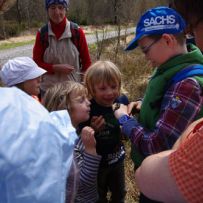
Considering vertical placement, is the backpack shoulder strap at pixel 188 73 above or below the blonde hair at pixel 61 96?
above

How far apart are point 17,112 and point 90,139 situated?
110cm

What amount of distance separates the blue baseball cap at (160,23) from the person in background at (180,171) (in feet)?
1.98

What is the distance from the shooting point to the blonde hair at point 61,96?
2139 millimetres

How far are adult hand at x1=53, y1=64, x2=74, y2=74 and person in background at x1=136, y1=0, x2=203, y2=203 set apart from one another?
2241 millimetres

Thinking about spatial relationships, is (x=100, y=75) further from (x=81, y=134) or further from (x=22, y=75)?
(x=22, y=75)

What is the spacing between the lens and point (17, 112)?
0.96 metres

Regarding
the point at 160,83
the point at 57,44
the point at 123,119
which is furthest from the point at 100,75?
the point at 57,44

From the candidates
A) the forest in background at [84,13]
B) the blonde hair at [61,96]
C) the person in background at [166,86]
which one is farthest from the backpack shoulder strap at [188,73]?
the forest in background at [84,13]

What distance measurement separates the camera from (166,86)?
1.81 m

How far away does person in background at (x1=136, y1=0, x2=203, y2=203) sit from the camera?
1021 mm

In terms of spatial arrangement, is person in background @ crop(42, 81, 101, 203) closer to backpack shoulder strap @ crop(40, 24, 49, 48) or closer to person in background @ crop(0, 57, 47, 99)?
person in background @ crop(0, 57, 47, 99)

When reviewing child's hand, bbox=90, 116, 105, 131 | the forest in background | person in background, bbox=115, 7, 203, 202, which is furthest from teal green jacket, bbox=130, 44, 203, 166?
the forest in background

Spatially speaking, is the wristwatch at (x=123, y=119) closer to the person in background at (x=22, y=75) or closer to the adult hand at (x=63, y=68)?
the person in background at (x=22, y=75)

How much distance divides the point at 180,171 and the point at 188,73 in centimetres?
77
